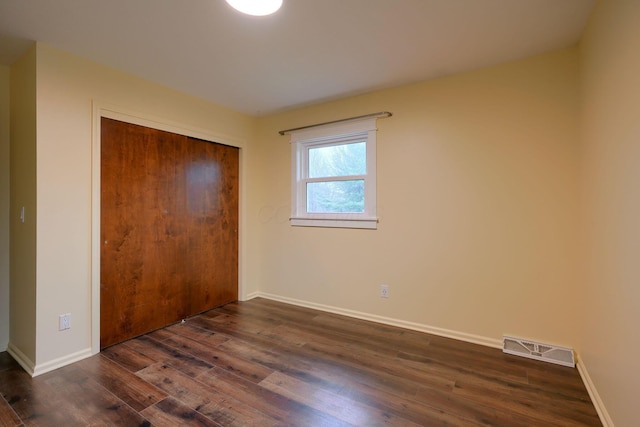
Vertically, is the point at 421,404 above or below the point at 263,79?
below

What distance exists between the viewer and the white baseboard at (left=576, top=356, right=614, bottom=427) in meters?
1.58

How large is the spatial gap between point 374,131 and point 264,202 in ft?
5.58

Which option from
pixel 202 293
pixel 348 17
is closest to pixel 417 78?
pixel 348 17

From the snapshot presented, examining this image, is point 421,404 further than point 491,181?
Answer: No

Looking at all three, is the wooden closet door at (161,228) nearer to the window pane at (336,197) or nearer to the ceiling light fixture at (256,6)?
the window pane at (336,197)

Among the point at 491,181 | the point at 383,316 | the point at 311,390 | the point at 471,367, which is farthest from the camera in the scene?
the point at 383,316

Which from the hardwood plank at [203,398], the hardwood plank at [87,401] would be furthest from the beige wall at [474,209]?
the hardwood plank at [87,401]

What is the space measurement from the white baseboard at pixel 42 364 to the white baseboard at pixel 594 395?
11.3ft

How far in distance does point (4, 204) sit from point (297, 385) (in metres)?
2.76

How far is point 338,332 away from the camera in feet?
9.22

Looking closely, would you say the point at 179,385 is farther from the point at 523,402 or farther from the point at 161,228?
the point at 523,402

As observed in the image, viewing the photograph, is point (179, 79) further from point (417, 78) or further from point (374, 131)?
point (417, 78)

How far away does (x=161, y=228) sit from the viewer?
2889 mm

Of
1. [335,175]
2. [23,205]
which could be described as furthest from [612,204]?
[23,205]
